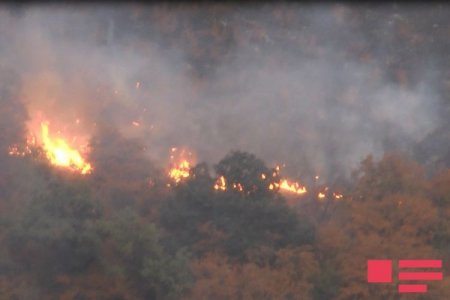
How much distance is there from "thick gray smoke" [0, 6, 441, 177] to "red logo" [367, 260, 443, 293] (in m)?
15.7

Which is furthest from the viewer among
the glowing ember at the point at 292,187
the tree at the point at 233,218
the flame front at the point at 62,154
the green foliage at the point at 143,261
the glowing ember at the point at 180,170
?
the glowing ember at the point at 292,187

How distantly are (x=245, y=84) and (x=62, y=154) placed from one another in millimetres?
13292

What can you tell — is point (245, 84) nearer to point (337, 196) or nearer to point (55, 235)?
point (337, 196)

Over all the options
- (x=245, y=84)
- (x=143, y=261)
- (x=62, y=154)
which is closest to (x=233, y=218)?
(x=143, y=261)

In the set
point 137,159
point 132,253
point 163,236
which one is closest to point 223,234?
point 163,236

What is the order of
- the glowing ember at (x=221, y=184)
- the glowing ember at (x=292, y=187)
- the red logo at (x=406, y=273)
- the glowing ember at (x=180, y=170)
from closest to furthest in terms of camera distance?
the red logo at (x=406, y=273)
the glowing ember at (x=221, y=184)
the glowing ember at (x=180, y=170)
the glowing ember at (x=292, y=187)

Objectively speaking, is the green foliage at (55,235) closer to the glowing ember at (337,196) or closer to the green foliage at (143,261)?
the green foliage at (143,261)

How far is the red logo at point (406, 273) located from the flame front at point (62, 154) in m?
12.5

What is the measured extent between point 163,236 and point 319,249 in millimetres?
4377

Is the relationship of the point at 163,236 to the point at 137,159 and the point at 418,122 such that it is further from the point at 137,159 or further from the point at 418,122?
the point at 418,122

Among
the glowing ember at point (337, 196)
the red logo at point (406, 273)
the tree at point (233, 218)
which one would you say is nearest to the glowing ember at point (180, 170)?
the glowing ember at point (337, 196)

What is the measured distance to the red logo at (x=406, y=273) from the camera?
66.5 ft

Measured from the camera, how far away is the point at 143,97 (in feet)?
141

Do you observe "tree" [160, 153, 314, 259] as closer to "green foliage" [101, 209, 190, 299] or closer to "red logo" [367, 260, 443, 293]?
"red logo" [367, 260, 443, 293]
